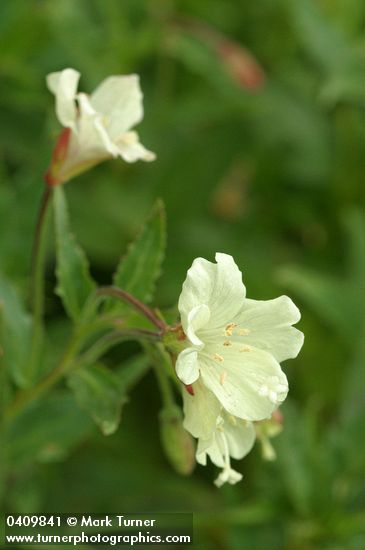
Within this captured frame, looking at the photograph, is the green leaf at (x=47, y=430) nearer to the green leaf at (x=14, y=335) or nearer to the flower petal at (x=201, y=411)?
the green leaf at (x=14, y=335)

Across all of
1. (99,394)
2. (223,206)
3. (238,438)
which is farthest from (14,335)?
(223,206)

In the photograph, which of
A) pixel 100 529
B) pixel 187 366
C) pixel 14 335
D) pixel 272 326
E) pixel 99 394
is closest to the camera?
pixel 187 366

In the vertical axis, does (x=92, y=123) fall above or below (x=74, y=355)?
above

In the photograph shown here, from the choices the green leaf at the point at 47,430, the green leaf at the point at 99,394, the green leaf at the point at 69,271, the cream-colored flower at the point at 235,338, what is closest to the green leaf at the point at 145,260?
the green leaf at the point at 69,271

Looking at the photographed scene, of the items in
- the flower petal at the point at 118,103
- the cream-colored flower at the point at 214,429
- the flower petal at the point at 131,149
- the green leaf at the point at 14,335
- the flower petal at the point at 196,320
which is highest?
the flower petal at the point at 118,103

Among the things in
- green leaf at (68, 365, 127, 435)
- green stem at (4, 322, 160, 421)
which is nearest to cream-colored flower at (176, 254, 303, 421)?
green stem at (4, 322, 160, 421)

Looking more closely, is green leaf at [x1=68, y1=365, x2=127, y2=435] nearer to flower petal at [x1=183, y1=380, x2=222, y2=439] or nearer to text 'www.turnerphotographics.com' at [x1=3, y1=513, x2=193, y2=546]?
flower petal at [x1=183, y1=380, x2=222, y2=439]

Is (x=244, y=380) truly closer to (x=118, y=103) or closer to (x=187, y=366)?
(x=187, y=366)
